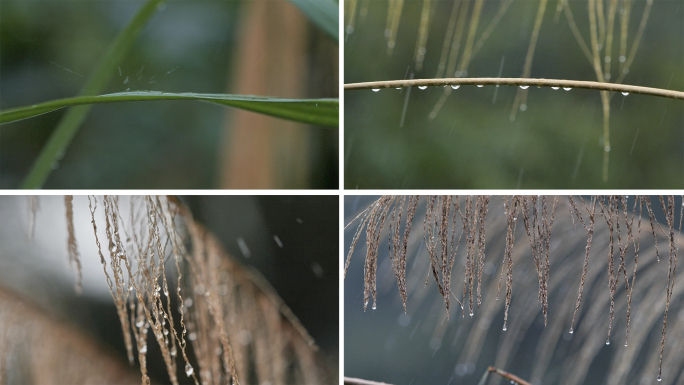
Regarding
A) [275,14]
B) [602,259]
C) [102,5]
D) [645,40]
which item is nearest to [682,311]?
[602,259]

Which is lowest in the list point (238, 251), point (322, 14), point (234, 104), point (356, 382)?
point (356, 382)

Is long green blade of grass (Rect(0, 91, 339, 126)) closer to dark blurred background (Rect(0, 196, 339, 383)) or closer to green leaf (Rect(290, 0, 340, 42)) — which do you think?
green leaf (Rect(290, 0, 340, 42))

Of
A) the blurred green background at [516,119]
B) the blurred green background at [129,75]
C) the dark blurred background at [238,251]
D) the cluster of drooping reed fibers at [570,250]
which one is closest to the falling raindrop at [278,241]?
the dark blurred background at [238,251]

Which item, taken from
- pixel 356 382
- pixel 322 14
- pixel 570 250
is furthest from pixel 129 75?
pixel 570 250

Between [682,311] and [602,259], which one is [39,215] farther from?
[682,311]

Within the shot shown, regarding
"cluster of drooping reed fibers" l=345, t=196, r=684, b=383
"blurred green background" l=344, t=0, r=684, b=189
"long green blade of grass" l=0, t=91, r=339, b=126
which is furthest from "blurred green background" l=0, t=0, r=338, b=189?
"long green blade of grass" l=0, t=91, r=339, b=126

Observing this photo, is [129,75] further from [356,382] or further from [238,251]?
[356,382]
